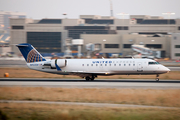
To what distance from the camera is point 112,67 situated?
101 ft

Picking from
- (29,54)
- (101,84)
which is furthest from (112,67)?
(29,54)

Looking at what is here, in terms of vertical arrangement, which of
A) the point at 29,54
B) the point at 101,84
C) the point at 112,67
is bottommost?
the point at 101,84

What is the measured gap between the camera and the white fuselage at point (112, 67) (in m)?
30.4

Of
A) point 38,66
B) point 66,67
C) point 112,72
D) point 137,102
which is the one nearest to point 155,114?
point 137,102

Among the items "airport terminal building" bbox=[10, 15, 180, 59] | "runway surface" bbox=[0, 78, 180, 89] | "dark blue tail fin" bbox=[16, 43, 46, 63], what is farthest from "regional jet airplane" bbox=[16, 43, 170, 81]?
"airport terminal building" bbox=[10, 15, 180, 59]

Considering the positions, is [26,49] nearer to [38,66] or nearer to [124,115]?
[38,66]

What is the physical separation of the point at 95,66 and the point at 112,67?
2203 mm

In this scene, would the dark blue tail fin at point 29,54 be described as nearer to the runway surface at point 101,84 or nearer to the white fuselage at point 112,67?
the white fuselage at point 112,67

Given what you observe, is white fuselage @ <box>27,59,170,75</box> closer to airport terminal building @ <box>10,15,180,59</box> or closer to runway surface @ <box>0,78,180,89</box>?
runway surface @ <box>0,78,180,89</box>

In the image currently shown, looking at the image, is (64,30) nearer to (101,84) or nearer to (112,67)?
(112,67)

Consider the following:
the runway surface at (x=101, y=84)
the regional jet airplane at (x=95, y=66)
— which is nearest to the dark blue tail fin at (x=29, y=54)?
the regional jet airplane at (x=95, y=66)

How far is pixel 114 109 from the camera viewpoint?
48.9 feet

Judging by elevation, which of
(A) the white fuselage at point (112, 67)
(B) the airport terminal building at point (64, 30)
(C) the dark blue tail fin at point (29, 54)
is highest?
(B) the airport terminal building at point (64, 30)

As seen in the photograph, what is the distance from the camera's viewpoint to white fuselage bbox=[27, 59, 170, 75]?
30.4 meters
